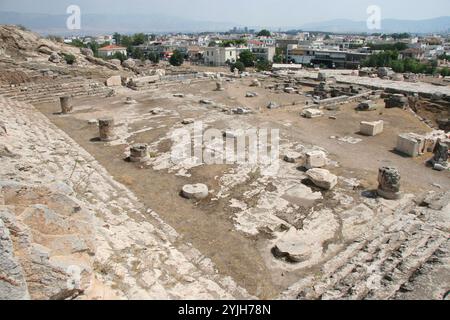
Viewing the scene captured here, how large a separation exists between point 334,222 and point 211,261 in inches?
128

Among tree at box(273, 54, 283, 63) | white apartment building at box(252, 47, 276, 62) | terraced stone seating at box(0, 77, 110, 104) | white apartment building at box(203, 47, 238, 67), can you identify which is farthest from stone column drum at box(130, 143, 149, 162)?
white apartment building at box(252, 47, 276, 62)

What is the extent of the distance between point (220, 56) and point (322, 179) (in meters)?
59.2

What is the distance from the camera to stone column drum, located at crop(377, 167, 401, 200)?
934 centimetres

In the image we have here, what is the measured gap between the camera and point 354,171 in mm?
11336

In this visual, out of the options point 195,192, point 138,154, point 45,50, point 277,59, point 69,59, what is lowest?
point 195,192

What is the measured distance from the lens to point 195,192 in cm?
949

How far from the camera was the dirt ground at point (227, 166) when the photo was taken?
717cm

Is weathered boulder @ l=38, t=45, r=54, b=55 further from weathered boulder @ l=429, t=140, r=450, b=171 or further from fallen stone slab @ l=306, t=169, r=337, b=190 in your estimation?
weathered boulder @ l=429, t=140, r=450, b=171

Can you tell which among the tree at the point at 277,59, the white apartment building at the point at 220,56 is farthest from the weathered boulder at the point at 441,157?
the tree at the point at 277,59

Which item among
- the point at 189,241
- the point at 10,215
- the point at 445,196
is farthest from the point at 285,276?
the point at 445,196

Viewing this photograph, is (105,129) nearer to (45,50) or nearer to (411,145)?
(411,145)

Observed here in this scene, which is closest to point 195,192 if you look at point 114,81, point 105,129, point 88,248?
point 88,248

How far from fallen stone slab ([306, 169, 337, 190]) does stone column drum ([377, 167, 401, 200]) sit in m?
1.26

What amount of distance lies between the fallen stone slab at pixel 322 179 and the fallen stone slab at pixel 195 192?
10.2ft
